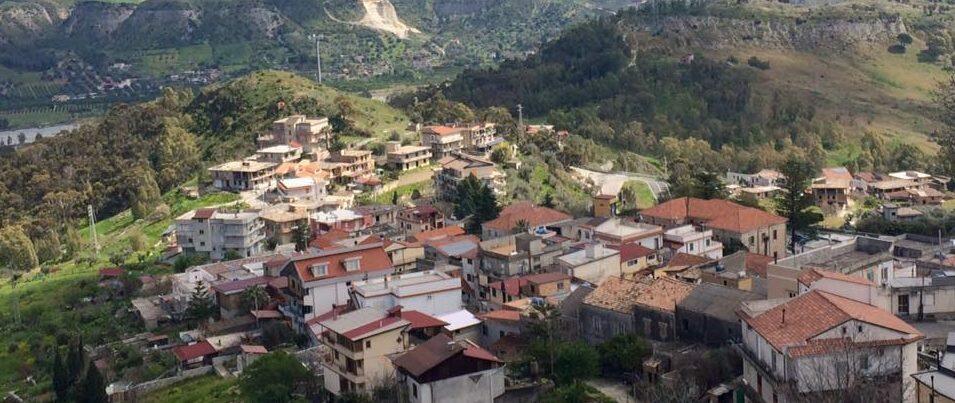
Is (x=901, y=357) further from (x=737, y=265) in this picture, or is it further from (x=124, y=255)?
(x=124, y=255)

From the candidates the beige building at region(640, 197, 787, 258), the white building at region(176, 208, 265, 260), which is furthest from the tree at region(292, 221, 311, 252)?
the beige building at region(640, 197, 787, 258)

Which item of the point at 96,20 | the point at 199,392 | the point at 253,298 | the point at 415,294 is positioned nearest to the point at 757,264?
the point at 415,294

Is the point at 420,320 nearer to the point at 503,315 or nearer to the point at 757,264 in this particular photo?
the point at 503,315

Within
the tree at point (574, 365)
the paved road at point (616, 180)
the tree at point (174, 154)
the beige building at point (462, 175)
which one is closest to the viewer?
the tree at point (574, 365)

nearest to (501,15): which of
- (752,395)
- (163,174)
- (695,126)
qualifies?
(695,126)

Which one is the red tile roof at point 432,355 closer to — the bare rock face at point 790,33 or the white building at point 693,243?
the white building at point 693,243

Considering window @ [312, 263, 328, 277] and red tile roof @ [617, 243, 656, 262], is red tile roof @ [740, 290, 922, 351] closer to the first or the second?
red tile roof @ [617, 243, 656, 262]

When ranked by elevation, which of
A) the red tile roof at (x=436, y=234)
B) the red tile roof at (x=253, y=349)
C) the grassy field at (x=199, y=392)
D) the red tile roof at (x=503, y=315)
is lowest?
Result: the grassy field at (x=199, y=392)

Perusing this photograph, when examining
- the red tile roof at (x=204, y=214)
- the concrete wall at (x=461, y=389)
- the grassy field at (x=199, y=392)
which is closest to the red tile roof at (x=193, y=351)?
the grassy field at (x=199, y=392)
